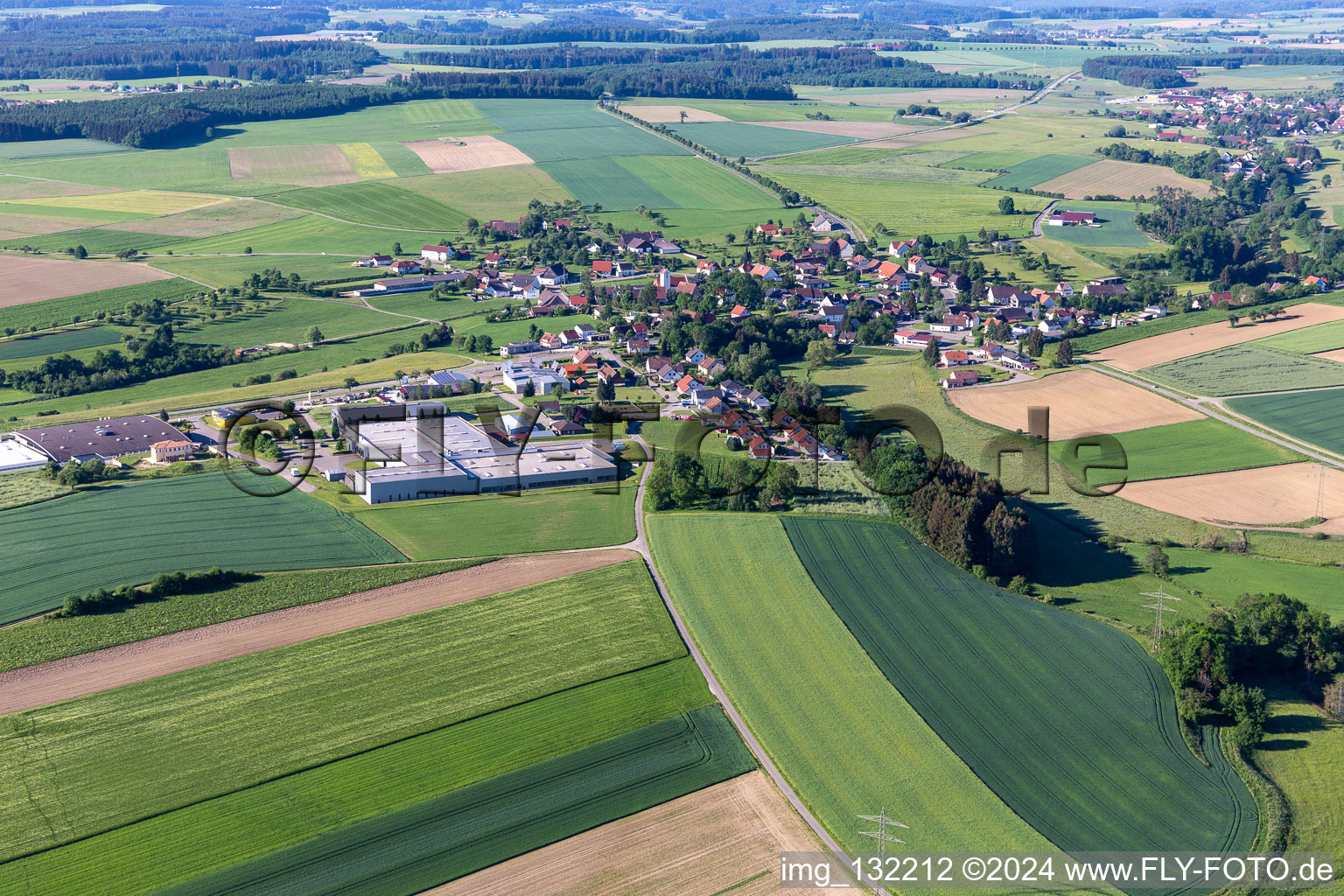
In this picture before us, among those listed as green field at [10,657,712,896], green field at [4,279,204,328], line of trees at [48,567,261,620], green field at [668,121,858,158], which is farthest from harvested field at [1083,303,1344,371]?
green field at [668,121,858,158]

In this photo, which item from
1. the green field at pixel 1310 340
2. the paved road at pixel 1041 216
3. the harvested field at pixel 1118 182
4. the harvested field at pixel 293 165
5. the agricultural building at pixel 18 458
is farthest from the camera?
the harvested field at pixel 1118 182

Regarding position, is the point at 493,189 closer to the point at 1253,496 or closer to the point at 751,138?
the point at 751,138

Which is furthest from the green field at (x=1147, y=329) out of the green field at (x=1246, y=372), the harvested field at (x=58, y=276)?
the harvested field at (x=58, y=276)

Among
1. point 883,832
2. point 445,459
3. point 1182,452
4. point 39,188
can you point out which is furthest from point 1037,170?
point 883,832

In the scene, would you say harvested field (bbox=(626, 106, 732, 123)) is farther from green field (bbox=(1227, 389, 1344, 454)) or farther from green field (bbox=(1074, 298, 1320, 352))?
green field (bbox=(1227, 389, 1344, 454))

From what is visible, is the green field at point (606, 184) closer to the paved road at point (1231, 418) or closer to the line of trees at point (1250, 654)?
the paved road at point (1231, 418)

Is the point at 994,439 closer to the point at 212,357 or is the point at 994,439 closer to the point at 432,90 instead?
the point at 212,357
